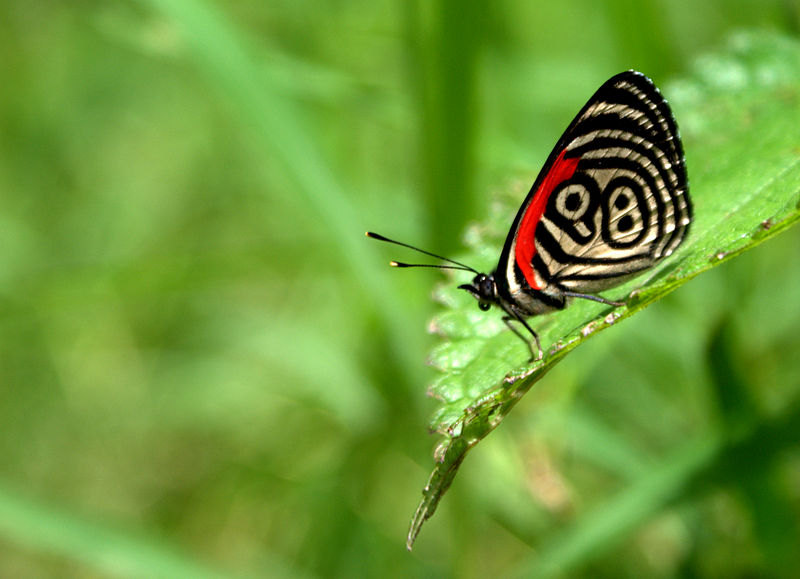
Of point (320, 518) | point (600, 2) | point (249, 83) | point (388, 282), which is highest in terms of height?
point (600, 2)

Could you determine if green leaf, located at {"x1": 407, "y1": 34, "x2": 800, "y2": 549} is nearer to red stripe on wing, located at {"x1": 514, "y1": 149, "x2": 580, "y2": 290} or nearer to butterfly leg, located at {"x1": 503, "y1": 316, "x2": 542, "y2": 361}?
butterfly leg, located at {"x1": 503, "y1": 316, "x2": 542, "y2": 361}

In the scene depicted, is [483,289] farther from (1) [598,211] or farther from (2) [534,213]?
(1) [598,211]

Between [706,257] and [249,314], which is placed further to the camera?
[249,314]

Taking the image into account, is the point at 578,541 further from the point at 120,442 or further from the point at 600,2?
the point at 120,442

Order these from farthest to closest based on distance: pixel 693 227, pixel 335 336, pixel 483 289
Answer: pixel 335 336 < pixel 483 289 < pixel 693 227

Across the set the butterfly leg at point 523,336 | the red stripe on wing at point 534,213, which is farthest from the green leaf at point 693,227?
the red stripe on wing at point 534,213

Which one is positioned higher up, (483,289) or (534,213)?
(534,213)

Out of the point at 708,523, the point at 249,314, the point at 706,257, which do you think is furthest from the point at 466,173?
the point at 249,314

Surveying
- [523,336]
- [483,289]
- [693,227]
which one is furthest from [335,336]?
[693,227]
